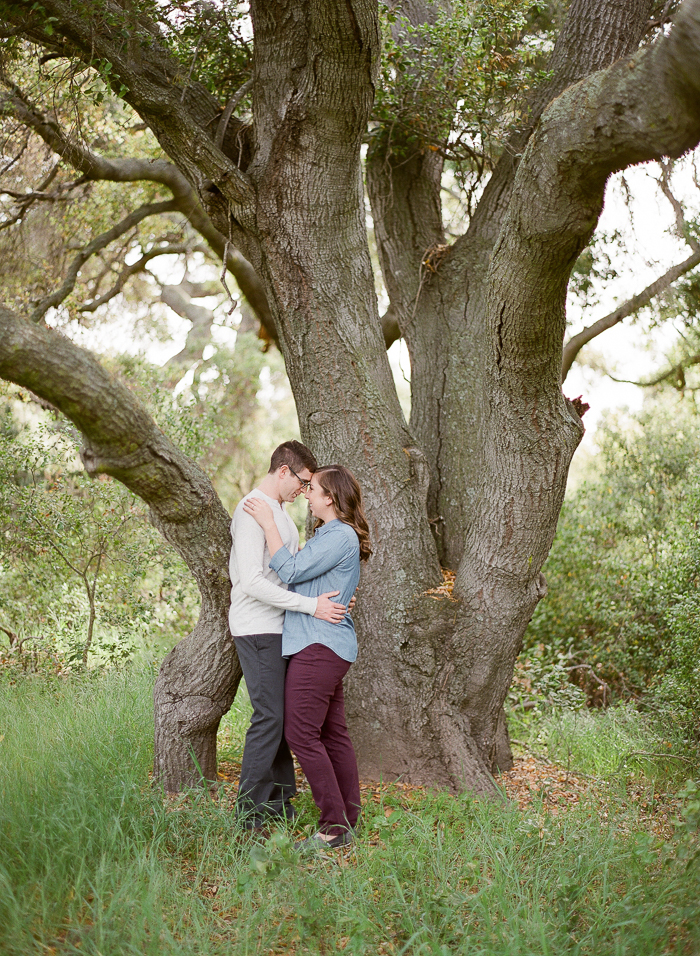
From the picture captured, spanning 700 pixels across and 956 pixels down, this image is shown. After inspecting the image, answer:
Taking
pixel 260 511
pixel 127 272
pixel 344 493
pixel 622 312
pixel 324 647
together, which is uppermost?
pixel 127 272

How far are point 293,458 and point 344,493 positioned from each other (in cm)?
33

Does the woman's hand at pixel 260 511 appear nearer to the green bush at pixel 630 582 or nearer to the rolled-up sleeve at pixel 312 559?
the rolled-up sleeve at pixel 312 559

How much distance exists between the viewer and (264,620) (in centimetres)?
408

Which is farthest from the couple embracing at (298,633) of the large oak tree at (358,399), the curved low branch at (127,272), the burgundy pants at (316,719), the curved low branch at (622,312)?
the curved low branch at (127,272)

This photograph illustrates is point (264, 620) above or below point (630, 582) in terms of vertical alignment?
below

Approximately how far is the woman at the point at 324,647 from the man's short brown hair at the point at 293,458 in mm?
95

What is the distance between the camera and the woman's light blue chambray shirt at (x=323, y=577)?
156 inches

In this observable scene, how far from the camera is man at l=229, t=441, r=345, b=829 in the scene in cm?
395

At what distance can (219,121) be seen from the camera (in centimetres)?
510

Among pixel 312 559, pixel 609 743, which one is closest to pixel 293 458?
pixel 312 559

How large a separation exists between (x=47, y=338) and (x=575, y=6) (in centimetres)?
374

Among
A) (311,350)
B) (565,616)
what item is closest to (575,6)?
(311,350)

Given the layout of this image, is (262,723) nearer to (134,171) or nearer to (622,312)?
(622,312)

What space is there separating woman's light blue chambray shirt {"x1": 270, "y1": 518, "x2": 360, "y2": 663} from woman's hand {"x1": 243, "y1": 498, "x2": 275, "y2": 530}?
0.16 m
